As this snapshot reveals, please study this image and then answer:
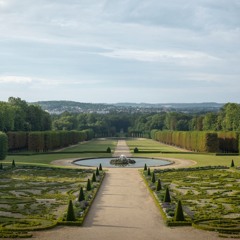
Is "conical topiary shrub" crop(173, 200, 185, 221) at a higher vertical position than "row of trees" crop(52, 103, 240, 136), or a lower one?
lower

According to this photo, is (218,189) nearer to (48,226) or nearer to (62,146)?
(48,226)

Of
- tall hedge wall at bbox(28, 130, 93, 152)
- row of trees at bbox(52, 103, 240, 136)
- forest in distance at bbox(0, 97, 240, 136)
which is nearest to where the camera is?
tall hedge wall at bbox(28, 130, 93, 152)

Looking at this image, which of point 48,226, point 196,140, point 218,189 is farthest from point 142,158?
point 48,226

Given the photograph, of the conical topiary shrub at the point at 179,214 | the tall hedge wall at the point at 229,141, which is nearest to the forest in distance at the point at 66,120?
the tall hedge wall at the point at 229,141

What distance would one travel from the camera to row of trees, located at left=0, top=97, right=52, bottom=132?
265 feet

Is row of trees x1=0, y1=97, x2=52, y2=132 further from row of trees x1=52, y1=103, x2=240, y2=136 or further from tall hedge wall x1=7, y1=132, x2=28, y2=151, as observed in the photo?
row of trees x1=52, y1=103, x2=240, y2=136

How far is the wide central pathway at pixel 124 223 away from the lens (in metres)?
18.2

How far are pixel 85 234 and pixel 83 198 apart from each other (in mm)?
6918

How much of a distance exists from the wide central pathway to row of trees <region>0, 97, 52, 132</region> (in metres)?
54.9

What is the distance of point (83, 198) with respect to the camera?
25359 millimetres

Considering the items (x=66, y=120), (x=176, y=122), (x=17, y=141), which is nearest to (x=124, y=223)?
(x=17, y=141)

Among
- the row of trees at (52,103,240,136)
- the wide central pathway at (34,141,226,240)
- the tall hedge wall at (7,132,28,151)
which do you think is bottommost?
the wide central pathway at (34,141,226,240)

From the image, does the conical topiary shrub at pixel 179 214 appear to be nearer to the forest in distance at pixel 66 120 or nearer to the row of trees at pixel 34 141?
the row of trees at pixel 34 141

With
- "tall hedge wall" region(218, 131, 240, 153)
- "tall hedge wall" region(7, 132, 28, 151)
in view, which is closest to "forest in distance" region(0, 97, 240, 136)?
"tall hedge wall" region(7, 132, 28, 151)
